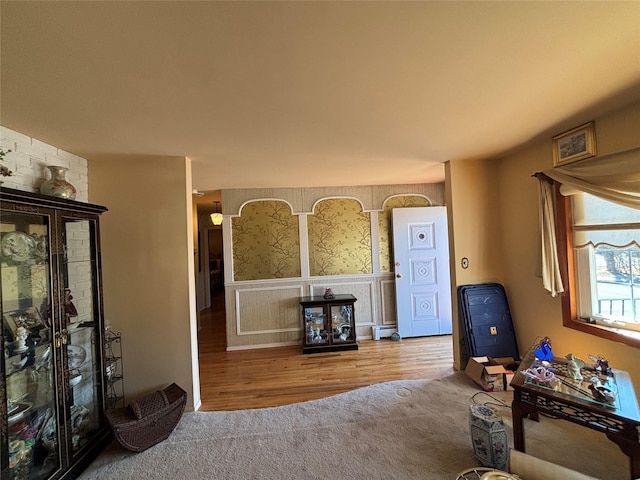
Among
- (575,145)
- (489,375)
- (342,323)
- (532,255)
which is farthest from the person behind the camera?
(342,323)

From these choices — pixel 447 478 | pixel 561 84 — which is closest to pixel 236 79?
pixel 561 84

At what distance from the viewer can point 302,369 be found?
Result: 3326 millimetres

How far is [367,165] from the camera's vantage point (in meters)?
3.14

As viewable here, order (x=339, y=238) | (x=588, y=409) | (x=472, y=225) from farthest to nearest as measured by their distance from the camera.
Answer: (x=339, y=238) → (x=472, y=225) → (x=588, y=409)

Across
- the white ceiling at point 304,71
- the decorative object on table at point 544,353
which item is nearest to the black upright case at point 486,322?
the decorative object on table at point 544,353

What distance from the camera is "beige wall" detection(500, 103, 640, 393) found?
6.64ft

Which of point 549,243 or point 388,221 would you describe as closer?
point 549,243

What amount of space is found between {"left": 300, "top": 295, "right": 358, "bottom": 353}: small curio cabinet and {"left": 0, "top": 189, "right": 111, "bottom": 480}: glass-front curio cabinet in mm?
2356

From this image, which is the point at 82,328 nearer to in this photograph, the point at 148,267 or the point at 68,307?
the point at 68,307

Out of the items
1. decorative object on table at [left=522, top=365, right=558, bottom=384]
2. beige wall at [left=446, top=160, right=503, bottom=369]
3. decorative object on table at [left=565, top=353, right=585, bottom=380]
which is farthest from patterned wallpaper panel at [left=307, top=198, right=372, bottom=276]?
decorative object on table at [left=565, top=353, right=585, bottom=380]

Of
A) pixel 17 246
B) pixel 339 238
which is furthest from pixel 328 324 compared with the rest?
pixel 17 246

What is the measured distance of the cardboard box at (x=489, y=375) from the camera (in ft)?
8.57

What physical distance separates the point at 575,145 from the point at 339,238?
9.46 feet

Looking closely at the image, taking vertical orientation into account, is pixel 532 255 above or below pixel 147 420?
above
